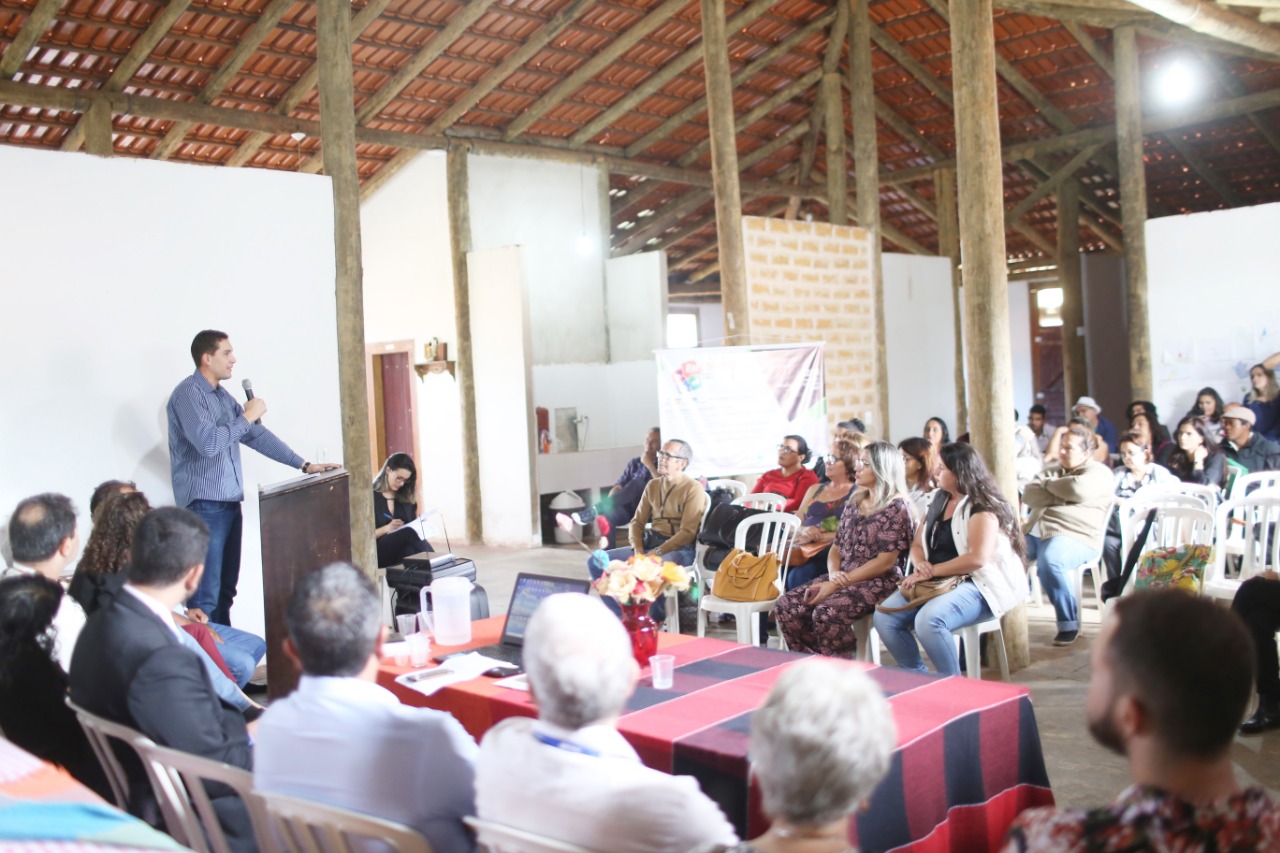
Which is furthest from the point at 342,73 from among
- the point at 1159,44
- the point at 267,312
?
the point at 1159,44

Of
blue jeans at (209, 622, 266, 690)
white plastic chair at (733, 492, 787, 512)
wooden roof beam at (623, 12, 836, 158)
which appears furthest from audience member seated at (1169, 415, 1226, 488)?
wooden roof beam at (623, 12, 836, 158)

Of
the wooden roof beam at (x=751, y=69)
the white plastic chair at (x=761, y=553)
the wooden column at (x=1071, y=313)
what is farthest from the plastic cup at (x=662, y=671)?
the wooden column at (x=1071, y=313)

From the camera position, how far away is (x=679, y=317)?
18.2 meters

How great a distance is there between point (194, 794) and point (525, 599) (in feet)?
4.48

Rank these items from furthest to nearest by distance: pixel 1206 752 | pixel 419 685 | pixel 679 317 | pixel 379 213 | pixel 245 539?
pixel 679 317 → pixel 379 213 → pixel 245 539 → pixel 419 685 → pixel 1206 752

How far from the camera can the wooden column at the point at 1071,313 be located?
12.4 metres

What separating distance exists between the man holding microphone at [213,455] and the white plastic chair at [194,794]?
2.66 m

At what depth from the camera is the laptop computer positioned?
3.29 m

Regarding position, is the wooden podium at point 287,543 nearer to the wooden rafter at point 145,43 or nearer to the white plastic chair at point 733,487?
the white plastic chair at point 733,487

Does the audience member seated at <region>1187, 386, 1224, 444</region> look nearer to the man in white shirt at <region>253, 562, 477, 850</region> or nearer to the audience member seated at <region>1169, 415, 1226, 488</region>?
the audience member seated at <region>1169, 415, 1226, 488</region>

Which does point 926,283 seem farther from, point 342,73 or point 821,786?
point 821,786

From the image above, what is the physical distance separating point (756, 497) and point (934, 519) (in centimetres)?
212

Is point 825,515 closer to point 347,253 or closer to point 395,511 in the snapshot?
point 395,511

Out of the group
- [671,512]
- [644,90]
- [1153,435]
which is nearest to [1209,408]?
[1153,435]
